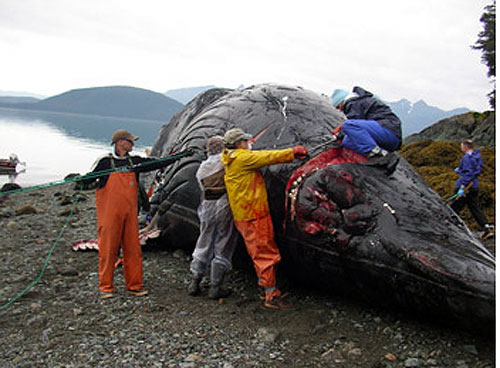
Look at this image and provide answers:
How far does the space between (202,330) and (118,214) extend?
74.3 inches

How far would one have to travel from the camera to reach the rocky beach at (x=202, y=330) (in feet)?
14.2

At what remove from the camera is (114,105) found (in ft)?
602

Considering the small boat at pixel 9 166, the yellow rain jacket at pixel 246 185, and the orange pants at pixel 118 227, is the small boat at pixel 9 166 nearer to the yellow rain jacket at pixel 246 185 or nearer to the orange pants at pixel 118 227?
the orange pants at pixel 118 227

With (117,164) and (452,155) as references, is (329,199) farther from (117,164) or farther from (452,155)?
(452,155)

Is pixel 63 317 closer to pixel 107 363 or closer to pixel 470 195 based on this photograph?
pixel 107 363

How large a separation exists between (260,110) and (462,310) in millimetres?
3699

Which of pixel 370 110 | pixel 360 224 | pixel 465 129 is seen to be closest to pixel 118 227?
pixel 360 224

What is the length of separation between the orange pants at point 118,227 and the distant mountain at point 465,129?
16292mm

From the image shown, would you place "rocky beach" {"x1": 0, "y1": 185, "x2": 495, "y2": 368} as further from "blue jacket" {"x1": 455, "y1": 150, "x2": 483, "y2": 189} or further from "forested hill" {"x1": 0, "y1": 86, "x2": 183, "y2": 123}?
"forested hill" {"x1": 0, "y1": 86, "x2": 183, "y2": 123}

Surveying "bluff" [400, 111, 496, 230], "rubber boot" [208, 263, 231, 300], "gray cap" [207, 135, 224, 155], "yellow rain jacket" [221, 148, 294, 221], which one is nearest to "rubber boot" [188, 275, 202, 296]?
"rubber boot" [208, 263, 231, 300]

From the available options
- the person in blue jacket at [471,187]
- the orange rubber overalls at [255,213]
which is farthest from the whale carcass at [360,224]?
the person in blue jacket at [471,187]

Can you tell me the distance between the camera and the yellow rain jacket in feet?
17.7

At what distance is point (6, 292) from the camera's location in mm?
6219

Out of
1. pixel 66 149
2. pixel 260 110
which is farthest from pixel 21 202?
pixel 66 149
